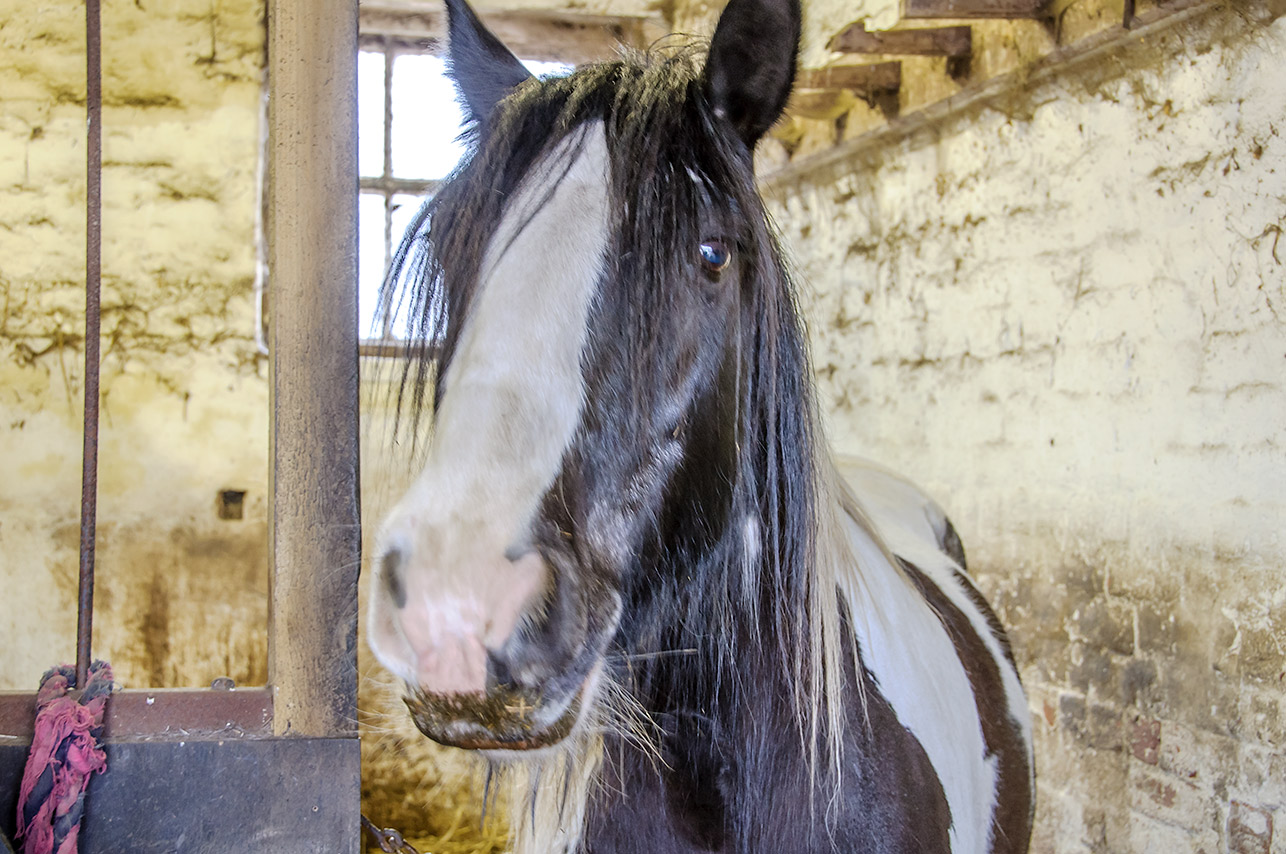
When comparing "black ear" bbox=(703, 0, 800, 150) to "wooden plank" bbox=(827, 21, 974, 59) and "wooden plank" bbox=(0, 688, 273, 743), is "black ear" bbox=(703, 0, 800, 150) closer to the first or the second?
"wooden plank" bbox=(0, 688, 273, 743)

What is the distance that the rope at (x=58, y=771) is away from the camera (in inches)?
37.9

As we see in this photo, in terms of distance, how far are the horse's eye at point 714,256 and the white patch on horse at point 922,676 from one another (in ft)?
1.54

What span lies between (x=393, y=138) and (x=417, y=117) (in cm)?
15

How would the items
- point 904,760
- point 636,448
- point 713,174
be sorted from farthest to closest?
1. point 904,760
2. point 713,174
3. point 636,448

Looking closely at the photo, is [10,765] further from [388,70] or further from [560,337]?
[388,70]

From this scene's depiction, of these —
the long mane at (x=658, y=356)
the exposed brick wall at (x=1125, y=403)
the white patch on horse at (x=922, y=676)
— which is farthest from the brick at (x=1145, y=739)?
the long mane at (x=658, y=356)

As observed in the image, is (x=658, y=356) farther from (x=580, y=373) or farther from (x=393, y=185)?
(x=393, y=185)

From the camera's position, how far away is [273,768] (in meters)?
1.04

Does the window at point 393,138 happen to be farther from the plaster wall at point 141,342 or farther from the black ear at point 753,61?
the black ear at point 753,61

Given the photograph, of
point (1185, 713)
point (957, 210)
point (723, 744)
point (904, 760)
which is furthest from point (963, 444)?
point (723, 744)

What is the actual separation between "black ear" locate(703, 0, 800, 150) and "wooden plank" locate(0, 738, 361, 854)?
83 centimetres

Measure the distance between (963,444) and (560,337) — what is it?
8.72 ft

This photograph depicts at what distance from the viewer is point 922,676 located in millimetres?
1436

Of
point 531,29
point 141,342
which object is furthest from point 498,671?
point 531,29
